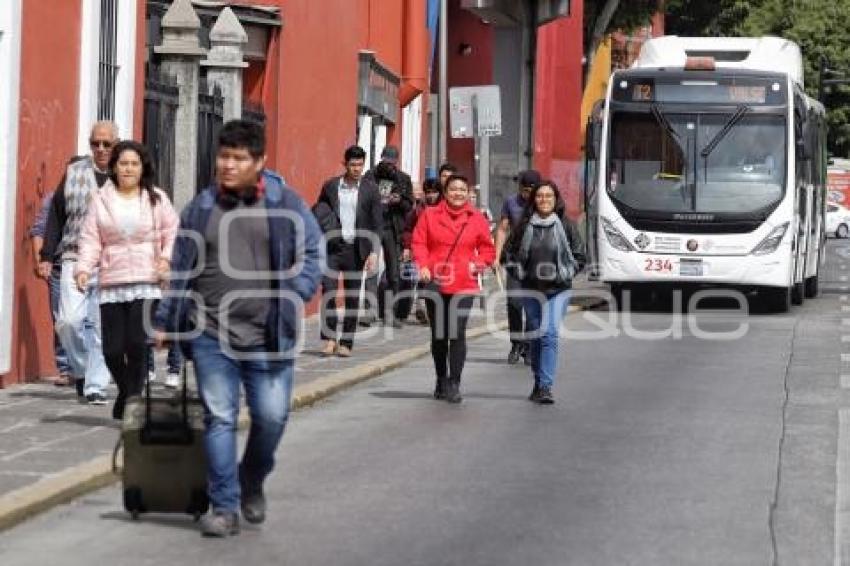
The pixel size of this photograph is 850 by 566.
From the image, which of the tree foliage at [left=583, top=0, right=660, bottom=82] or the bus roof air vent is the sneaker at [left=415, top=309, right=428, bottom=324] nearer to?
the bus roof air vent

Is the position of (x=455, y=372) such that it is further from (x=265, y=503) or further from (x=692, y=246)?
(x=692, y=246)

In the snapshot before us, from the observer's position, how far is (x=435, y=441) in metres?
13.3

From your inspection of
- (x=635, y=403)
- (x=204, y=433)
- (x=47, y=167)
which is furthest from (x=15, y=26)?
(x=204, y=433)

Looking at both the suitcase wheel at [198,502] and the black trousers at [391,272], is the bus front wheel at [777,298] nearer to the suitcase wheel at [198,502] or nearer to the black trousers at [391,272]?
the black trousers at [391,272]

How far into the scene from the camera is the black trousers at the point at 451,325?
51.2ft

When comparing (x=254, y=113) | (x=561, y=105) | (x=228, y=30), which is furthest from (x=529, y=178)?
(x=561, y=105)

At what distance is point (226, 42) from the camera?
68.9 ft

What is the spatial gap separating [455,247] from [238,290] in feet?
21.2

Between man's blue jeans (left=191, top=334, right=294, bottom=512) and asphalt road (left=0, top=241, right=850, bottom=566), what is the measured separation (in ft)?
0.95

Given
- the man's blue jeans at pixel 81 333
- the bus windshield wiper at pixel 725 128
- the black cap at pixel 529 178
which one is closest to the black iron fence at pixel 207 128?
the black cap at pixel 529 178

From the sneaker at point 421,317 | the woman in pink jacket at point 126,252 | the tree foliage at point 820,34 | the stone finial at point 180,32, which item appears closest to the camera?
the woman in pink jacket at point 126,252

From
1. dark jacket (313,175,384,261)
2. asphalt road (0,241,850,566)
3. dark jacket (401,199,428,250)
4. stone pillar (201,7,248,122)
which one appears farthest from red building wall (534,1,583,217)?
asphalt road (0,241,850,566)

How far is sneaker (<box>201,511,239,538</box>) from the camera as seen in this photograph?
30.7 feet

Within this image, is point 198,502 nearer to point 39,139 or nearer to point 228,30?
point 39,139
